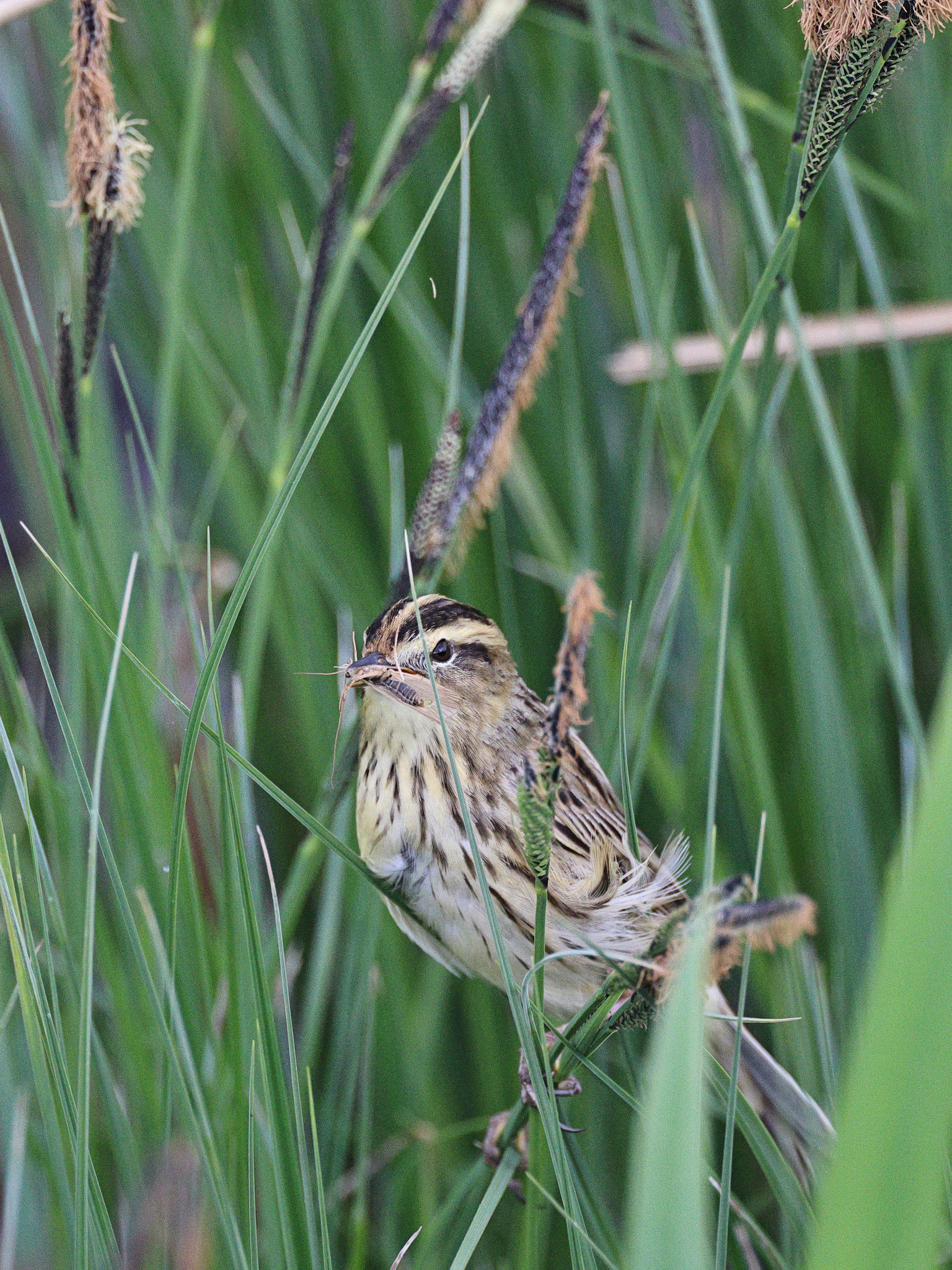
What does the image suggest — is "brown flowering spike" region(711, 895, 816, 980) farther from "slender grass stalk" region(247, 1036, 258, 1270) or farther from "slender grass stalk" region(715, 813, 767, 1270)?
"slender grass stalk" region(247, 1036, 258, 1270)

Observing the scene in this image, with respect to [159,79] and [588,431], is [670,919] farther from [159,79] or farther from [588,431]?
[159,79]

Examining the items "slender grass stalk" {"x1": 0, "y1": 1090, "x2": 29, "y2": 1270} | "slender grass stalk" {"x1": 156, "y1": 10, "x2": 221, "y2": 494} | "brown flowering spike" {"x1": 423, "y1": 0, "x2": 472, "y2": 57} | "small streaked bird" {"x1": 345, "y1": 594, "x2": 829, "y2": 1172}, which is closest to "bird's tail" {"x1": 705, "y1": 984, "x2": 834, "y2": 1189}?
"small streaked bird" {"x1": 345, "y1": 594, "x2": 829, "y2": 1172}

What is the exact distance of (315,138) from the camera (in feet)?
6.16

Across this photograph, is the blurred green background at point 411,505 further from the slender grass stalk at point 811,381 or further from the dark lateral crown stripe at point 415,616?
the dark lateral crown stripe at point 415,616

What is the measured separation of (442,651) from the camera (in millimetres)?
1210

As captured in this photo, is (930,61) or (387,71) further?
(387,71)

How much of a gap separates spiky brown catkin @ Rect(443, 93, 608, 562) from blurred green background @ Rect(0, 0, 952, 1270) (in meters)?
0.28

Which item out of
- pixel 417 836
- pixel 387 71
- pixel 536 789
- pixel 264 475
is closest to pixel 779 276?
pixel 536 789

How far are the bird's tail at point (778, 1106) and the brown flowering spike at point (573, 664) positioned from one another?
51cm

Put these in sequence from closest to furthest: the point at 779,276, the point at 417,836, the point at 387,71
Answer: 1. the point at 779,276
2. the point at 417,836
3. the point at 387,71

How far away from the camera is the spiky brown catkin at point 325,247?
3.58 ft

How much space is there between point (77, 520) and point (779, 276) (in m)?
0.67

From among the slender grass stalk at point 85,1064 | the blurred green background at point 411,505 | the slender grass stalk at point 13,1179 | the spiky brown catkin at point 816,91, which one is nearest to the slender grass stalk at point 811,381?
the blurred green background at point 411,505

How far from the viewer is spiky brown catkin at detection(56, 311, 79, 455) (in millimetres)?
968
